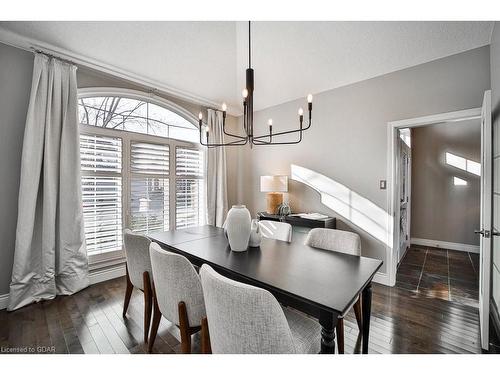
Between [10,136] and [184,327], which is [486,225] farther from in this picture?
[10,136]

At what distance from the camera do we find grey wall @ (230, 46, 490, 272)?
2.35 metres

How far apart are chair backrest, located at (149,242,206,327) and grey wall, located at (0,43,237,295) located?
2002 millimetres

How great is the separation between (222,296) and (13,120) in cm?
283

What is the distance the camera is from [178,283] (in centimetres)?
131

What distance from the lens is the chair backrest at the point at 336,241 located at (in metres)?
1.82

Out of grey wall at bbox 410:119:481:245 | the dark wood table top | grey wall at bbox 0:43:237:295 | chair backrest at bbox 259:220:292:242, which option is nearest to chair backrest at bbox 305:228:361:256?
the dark wood table top

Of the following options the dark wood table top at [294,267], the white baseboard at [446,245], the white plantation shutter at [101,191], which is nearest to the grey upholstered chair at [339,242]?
the dark wood table top at [294,267]

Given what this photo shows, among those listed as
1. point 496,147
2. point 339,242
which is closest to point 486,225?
point 496,147

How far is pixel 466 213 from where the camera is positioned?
425 centimetres

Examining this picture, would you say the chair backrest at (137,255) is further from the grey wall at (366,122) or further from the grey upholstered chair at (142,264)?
the grey wall at (366,122)

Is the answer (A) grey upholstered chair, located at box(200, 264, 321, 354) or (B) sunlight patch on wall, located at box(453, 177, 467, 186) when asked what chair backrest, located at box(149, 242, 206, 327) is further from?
(B) sunlight patch on wall, located at box(453, 177, 467, 186)

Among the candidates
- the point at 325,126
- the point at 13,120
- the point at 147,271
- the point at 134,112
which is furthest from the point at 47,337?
the point at 325,126

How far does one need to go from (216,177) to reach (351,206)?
220cm
